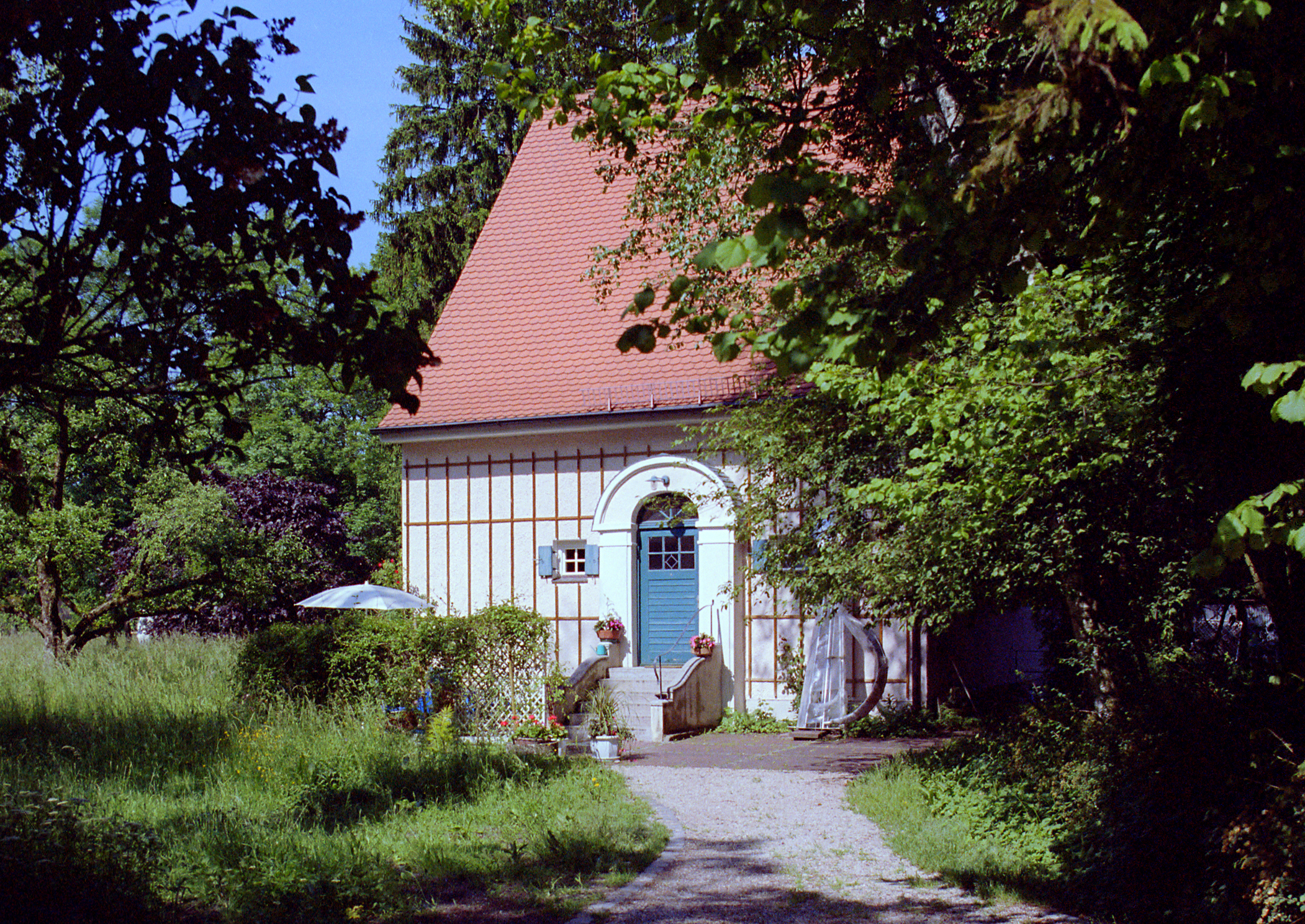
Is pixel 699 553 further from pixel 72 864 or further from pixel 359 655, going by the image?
pixel 72 864

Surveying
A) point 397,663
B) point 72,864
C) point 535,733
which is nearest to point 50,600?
point 397,663

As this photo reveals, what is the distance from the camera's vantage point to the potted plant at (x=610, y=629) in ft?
50.8

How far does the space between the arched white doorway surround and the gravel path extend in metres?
5.15

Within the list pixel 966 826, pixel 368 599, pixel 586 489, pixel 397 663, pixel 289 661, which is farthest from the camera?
pixel 586 489

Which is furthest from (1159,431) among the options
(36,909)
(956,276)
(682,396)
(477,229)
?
(477,229)

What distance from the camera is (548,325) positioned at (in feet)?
57.2

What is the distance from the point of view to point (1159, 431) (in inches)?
265

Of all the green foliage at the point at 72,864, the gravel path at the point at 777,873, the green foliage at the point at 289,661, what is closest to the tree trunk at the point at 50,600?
the green foliage at the point at 289,661

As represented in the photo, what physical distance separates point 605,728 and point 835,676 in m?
2.86

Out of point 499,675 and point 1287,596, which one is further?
point 499,675

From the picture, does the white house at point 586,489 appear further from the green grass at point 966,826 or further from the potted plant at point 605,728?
the green grass at point 966,826

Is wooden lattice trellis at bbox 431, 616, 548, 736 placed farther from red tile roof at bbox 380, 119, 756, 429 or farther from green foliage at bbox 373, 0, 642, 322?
green foliage at bbox 373, 0, 642, 322

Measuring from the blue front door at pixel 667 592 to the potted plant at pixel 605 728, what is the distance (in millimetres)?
1565

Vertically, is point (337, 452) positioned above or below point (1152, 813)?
above
